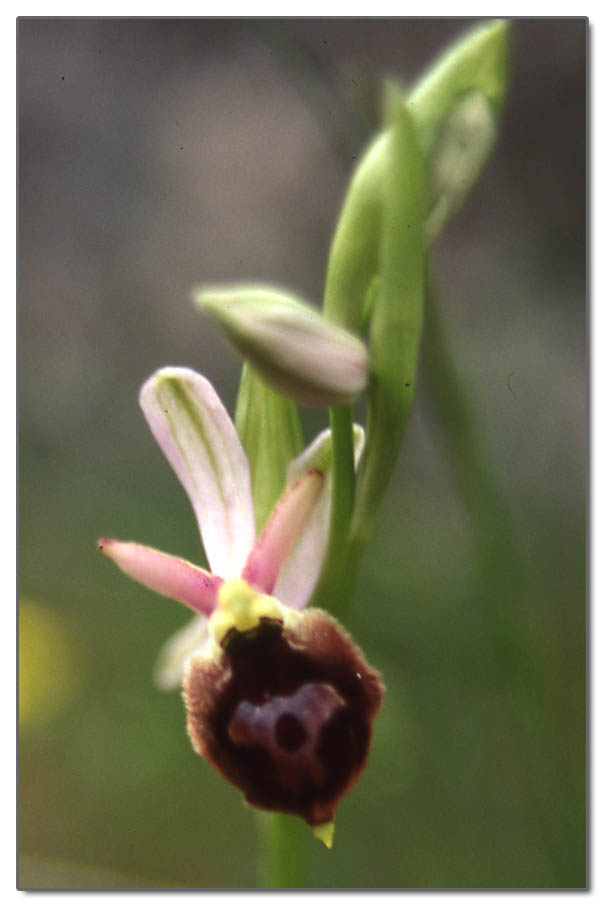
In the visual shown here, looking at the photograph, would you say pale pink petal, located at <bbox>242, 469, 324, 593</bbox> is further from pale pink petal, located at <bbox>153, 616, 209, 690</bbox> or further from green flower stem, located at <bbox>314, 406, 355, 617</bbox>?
pale pink petal, located at <bbox>153, 616, 209, 690</bbox>

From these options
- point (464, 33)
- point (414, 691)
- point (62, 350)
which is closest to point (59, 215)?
point (62, 350)

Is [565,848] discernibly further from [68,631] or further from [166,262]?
[166,262]

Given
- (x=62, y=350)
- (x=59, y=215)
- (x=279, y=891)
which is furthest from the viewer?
(x=62, y=350)

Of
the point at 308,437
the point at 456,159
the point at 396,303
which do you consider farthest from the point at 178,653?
the point at 308,437

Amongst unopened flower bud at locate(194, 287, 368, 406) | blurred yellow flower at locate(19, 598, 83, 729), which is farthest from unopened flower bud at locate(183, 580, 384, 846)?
blurred yellow flower at locate(19, 598, 83, 729)

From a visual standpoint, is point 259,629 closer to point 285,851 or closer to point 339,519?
point 339,519

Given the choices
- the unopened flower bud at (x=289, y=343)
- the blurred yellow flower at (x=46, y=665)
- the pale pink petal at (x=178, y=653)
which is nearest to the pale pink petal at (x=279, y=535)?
the unopened flower bud at (x=289, y=343)

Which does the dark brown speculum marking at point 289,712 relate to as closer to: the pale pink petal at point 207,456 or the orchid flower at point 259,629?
the orchid flower at point 259,629
